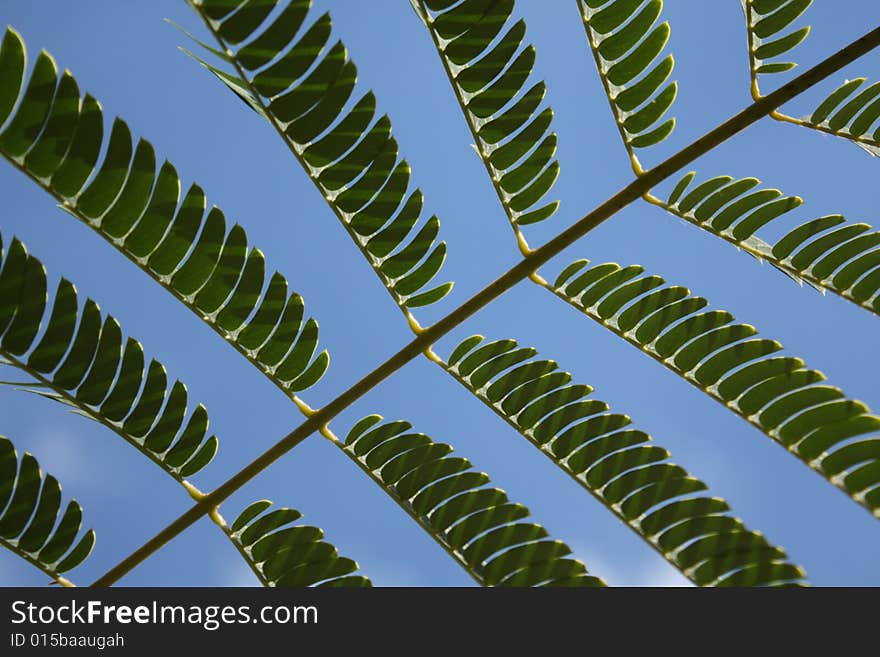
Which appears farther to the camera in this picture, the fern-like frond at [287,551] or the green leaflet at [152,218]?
the fern-like frond at [287,551]

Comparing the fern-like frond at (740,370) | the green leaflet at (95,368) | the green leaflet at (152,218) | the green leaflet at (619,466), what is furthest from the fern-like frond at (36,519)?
Answer: the fern-like frond at (740,370)

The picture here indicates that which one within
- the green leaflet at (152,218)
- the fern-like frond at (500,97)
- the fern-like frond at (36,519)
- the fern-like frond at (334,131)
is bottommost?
the fern-like frond at (36,519)

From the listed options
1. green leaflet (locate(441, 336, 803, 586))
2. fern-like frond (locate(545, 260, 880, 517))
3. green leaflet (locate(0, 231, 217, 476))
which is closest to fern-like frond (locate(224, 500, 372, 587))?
green leaflet (locate(0, 231, 217, 476))

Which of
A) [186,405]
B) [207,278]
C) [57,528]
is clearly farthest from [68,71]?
[57,528]

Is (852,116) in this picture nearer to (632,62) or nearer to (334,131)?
(632,62)

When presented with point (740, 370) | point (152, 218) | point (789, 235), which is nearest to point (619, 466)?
point (740, 370)

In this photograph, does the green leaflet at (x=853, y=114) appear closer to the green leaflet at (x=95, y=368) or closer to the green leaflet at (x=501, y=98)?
the green leaflet at (x=501, y=98)
